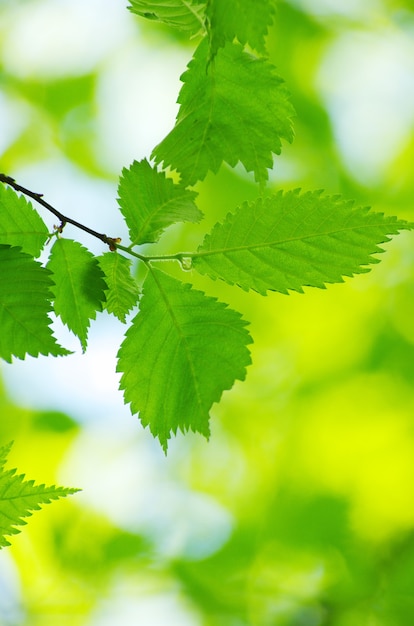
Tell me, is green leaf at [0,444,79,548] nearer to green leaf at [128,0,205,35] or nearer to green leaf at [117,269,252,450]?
green leaf at [117,269,252,450]

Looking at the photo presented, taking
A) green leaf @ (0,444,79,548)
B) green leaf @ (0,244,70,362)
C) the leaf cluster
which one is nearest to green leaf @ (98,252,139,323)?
the leaf cluster

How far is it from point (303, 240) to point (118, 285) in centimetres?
22

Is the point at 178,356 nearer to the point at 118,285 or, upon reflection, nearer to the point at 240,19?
the point at 118,285

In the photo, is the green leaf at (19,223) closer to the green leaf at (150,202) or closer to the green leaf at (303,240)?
the green leaf at (150,202)

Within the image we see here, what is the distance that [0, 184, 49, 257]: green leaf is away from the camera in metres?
0.80

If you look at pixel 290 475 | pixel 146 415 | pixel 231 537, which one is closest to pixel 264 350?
pixel 290 475

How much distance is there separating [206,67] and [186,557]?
5216mm

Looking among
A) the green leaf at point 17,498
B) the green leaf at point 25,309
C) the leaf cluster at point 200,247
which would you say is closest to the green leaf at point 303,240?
the leaf cluster at point 200,247

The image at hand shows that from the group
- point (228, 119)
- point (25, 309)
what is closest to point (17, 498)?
point (25, 309)

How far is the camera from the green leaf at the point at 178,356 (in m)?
0.84

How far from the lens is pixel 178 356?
0.87m

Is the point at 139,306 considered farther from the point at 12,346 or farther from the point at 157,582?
→ the point at 157,582

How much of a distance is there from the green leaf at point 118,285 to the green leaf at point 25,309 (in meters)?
0.11

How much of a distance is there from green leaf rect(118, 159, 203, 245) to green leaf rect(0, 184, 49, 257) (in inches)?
4.1
